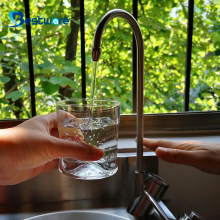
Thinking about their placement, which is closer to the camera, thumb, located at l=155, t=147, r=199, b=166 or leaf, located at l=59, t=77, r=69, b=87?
thumb, located at l=155, t=147, r=199, b=166

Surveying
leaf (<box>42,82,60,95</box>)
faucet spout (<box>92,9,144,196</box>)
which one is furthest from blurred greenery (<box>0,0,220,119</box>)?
faucet spout (<box>92,9,144,196</box>)

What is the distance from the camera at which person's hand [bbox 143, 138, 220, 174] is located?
2.21 feet

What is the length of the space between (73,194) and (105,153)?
315 mm

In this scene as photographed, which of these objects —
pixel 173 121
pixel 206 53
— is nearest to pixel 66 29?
pixel 173 121

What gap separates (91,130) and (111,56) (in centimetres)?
140

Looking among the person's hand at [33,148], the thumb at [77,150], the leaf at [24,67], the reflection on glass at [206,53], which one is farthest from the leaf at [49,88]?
the reflection on glass at [206,53]

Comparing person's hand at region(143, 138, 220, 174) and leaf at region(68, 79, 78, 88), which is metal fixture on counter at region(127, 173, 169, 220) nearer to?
person's hand at region(143, 138, 220, 174)

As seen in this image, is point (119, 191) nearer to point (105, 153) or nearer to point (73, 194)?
point (73, 194)

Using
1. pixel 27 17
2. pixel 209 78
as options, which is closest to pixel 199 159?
pixel 27 17

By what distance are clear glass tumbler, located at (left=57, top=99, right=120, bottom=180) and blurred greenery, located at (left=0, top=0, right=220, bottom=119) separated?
2.37 ft

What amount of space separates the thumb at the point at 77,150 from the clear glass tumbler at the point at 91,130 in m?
0.04

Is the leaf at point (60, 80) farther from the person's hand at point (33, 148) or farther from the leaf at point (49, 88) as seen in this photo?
the person's hand at point (33, 148)

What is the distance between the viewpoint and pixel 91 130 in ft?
2.07

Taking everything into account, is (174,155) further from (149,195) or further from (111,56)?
(111,56)
